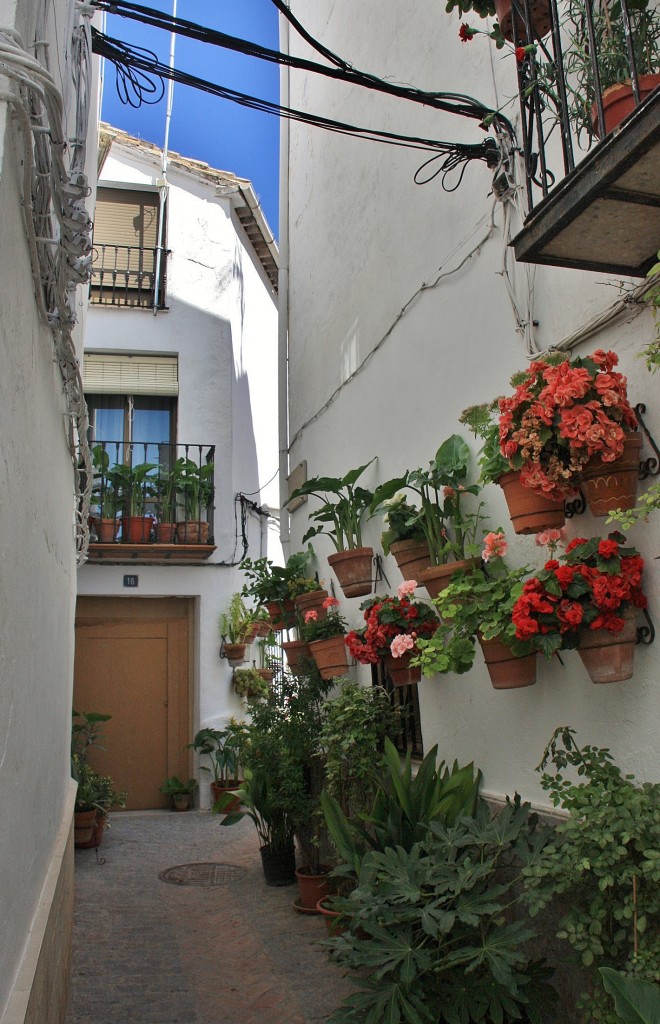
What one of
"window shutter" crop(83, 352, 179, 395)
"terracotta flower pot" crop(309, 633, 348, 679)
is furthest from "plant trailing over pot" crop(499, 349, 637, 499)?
"window shutter" crop(83, 352, 179, 395)

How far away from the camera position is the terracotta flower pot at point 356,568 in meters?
5.33

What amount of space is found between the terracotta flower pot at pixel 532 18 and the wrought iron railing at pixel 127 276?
8.75 m

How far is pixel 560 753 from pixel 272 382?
450 inches

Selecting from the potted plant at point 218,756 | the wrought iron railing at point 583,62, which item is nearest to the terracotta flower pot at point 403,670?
the wrought iron railing at point 583,62

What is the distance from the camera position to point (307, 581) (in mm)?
6711

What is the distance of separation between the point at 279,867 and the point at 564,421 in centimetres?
486

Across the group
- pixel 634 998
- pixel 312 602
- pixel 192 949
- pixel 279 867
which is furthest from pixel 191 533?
pixel 634 998

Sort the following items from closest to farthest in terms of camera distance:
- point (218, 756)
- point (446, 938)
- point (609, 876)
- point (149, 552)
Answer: point (609, 876) < point (446, 938) < point (218, 756) < point (149, 552)

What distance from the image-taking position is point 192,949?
16.9 feet

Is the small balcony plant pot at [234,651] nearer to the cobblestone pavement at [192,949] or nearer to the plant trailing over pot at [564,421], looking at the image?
the cobblestone pavement at [192,949]

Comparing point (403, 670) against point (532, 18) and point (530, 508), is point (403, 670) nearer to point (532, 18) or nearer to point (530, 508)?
point (530, 508)

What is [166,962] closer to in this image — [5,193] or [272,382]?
[5,193]

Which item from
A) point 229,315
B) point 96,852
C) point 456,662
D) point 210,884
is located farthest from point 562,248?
point 229,315

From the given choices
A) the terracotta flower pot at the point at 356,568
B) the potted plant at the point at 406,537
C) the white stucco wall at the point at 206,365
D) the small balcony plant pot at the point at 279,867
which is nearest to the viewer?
the potted plant at the point at 406,537
